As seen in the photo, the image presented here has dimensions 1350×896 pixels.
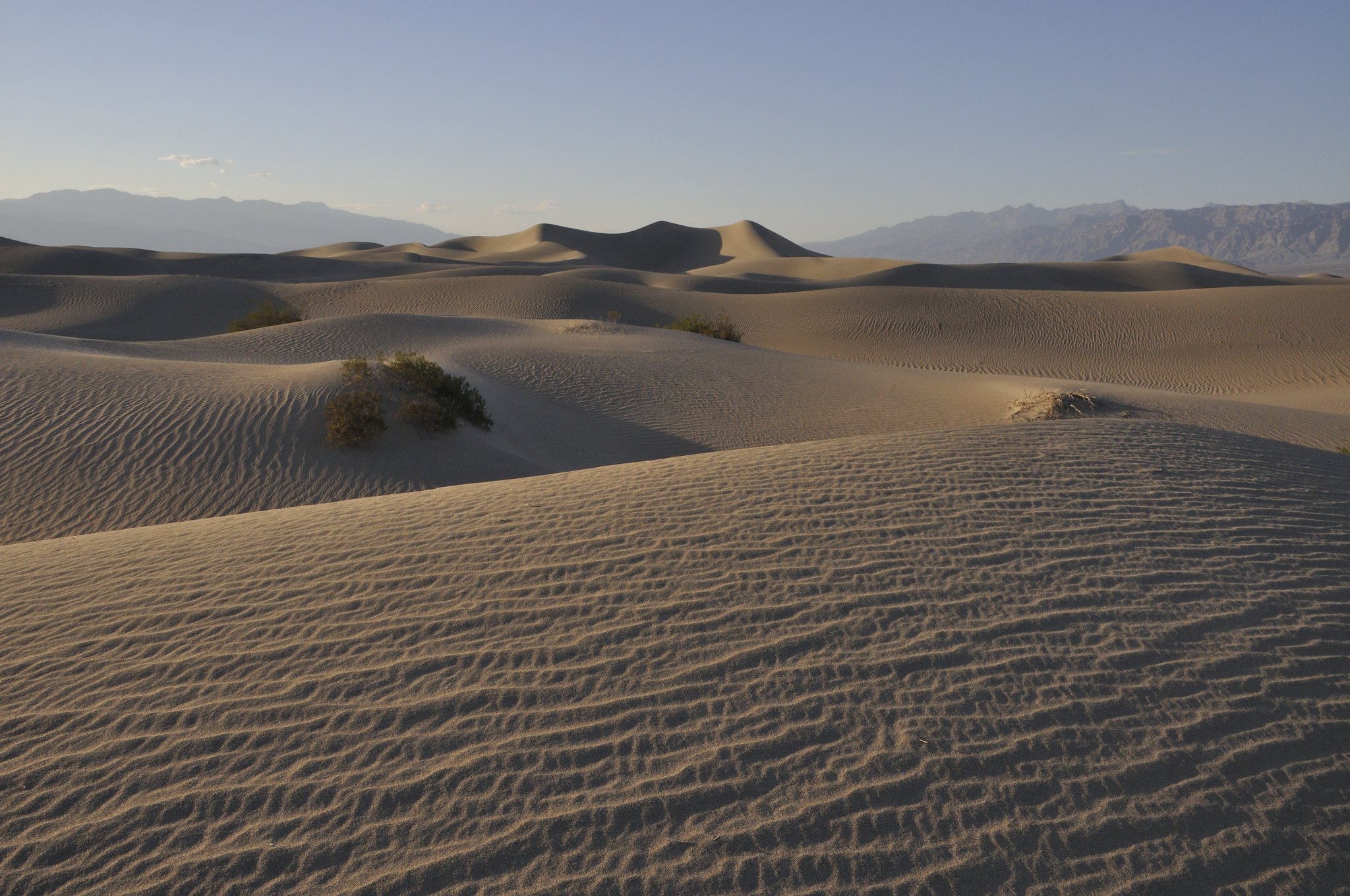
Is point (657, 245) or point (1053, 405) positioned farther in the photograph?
point (657, 245)

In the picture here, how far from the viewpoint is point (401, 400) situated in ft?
42.5

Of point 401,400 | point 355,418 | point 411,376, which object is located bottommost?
point 355,418

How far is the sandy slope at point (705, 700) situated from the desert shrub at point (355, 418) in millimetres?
5770

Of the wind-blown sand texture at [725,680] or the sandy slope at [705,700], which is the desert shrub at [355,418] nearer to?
the wind-blown sand texture at [725,680]

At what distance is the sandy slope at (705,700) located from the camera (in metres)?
3.10

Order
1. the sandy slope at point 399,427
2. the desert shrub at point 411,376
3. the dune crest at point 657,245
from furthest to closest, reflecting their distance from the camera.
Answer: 1. the dune crest at point 657,245
2. the desert shrub at point 411,376
3. the sandy slope at point 399,427

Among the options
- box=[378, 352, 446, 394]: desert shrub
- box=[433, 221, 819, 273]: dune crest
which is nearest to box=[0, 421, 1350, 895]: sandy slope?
box=[378, 352, 446, 394]: desert shrub

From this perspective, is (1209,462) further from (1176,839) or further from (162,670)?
(162,670)

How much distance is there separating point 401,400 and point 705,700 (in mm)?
10228

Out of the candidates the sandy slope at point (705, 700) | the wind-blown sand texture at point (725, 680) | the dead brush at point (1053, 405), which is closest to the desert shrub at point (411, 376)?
the wind-blown sand texture at point (725, 680)

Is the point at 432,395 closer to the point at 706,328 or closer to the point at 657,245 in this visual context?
the point at 706,328

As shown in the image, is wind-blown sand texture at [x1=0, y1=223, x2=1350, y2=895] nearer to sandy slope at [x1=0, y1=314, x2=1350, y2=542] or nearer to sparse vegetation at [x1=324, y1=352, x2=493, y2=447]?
sandy slope at [x1=0, y1=314, x2=1350, y2=542]

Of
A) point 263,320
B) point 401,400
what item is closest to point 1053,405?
point 401,400

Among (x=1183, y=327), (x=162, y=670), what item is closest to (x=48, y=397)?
(x=162, y=670)
